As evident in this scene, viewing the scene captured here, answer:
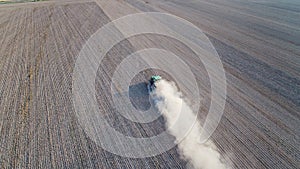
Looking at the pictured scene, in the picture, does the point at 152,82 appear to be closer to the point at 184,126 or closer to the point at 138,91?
the point at 138,91

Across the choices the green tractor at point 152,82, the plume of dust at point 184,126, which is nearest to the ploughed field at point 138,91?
the plume of dust at point 184,126

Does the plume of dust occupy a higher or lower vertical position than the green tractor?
lower

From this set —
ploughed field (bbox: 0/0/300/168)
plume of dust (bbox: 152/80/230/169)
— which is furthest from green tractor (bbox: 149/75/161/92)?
ploughed field (bbox: 0/0/300/168)

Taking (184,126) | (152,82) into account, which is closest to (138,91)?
(152,82)

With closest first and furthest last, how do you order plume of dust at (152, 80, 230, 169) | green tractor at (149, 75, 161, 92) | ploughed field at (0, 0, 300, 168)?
plume of dust at (152, 80, 230, 169) < ploughed field at (0, 0, 300, 168) < green tractor at (149, 75, 161, 92)

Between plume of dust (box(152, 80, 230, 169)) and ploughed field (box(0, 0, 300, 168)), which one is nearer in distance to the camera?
plume of dust (box(152, 80, 230, 169))

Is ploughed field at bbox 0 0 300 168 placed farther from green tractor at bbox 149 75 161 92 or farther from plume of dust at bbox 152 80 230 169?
green tractor at bbox 149 75 161 92

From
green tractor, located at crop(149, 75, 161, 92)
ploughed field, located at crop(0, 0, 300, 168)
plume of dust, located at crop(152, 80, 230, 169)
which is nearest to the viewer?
plume of dust, located at crop(152, 80, 230, 169)

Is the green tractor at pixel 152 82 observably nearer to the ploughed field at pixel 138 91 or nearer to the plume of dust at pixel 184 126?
the plume of dust at pixel 184 126
